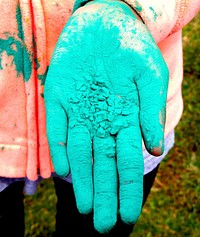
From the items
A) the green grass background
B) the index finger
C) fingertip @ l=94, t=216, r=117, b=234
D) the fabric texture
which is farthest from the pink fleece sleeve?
the green grass background

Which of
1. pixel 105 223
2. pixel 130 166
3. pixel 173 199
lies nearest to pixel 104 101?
pixel 130 166

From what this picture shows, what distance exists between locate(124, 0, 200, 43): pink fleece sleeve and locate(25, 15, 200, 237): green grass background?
48.3 inches

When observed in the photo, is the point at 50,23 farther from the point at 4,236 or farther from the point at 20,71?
the point at 4,236

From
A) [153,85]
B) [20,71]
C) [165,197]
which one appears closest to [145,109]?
[153,85]

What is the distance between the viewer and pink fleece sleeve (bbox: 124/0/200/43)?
0.86 m

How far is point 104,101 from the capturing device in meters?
0.84

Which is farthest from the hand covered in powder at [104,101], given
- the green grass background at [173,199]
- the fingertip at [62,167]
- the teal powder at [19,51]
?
the green grass background at [173,199]

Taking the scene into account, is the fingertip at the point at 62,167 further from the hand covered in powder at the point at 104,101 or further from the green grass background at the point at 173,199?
the green grass background at the point at 173,199

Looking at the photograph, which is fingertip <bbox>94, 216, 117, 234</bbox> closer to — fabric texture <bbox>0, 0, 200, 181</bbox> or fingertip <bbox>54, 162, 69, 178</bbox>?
fingertip <bbox>54, 162, 69, 178</bbox>

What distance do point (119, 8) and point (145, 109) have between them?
19 centimetres

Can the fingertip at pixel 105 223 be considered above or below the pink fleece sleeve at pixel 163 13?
below

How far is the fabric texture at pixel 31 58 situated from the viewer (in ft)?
2.90

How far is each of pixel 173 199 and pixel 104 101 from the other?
4.56 feet

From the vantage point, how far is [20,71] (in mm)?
940
